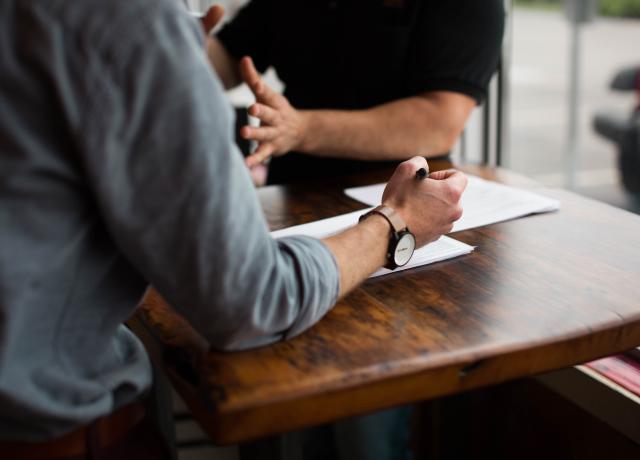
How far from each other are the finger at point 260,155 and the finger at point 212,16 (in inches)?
9.5

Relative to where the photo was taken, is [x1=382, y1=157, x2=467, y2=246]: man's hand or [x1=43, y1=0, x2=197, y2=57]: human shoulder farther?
[x1=382, y1=157, x2=467, y2=246]: man's hand

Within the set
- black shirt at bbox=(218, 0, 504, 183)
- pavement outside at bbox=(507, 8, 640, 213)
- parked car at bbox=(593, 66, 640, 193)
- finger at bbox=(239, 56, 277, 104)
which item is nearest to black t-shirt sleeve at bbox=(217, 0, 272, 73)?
black shirt at bbox=(218, 0, 504, 183)

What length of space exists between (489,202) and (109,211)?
815mm

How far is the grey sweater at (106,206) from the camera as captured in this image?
2.14ft

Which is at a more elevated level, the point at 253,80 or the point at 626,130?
the point at 253,80

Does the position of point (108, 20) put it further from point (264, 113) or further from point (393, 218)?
point (264, 113)

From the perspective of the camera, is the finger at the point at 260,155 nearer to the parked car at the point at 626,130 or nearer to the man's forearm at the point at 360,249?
the man's forearm at the point at 360,249

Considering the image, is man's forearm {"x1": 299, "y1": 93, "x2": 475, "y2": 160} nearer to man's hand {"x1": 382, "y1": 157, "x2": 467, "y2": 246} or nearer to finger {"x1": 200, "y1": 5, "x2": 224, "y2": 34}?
finger {"x1": 200, "y1": 5, "x2": 224, "y2": 34}

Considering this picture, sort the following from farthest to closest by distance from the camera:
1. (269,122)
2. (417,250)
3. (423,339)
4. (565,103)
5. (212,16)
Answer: (565,103) < (269,122) < (212,16) < (417,250) < (423,339)

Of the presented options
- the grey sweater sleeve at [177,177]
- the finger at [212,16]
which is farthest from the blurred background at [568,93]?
the grey sweater sleeve at [177,177]

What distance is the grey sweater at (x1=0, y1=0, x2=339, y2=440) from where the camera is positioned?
65 centimetres

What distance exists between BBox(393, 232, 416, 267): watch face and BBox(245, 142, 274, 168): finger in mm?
429

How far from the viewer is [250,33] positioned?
196 cm

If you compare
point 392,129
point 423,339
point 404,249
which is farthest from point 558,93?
point 423,339
